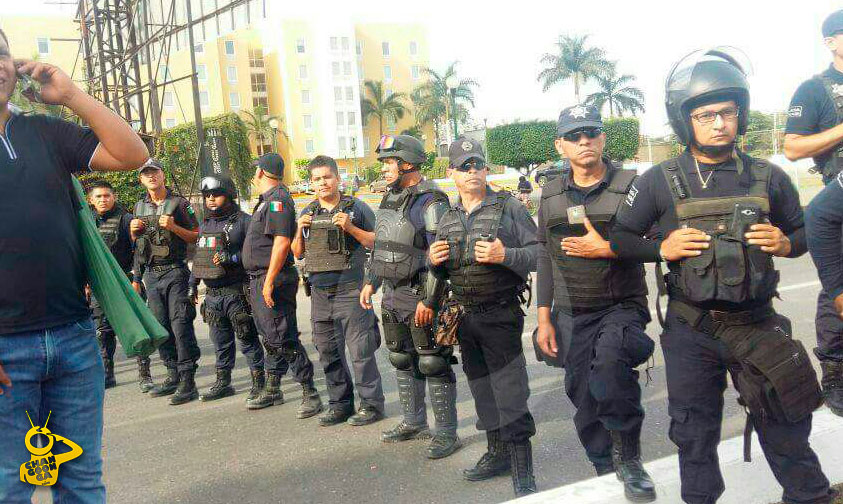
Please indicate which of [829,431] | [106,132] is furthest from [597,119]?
[106,132]

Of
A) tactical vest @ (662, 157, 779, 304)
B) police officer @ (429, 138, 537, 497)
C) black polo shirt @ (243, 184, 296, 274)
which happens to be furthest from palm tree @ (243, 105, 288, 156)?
tactical vest @ (662, 157, 779, 304)

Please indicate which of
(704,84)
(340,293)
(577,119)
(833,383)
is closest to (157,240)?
(340,293)

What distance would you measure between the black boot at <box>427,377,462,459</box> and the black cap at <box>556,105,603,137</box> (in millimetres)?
1705

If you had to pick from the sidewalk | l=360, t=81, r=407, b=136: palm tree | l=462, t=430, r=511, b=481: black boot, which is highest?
l=360, t=81, r=407, b=136: palm tree

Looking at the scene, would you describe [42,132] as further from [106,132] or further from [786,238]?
[786,238]

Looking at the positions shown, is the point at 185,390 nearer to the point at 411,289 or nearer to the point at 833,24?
the point at 411,289

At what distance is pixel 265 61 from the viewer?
240 ft

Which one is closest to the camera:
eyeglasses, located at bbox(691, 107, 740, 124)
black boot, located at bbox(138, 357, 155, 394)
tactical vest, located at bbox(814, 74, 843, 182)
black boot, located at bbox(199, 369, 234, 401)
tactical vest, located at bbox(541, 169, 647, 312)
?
eyeglasses, located at bbox(691, 107, 740, 124)

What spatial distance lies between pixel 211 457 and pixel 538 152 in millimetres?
43721

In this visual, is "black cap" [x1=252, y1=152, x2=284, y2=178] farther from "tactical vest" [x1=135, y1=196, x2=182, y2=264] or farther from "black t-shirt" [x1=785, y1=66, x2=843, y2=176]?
"black t-shirt" [x1=785, y1=66, x2=843, y2=176]

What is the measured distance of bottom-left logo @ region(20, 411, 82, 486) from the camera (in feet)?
7.11

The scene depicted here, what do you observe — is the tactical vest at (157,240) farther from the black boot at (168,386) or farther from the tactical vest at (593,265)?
the tactical vest at (593,265)

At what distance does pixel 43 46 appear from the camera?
5662 centimetres

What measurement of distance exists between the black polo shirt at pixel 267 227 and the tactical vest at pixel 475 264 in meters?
1.88
